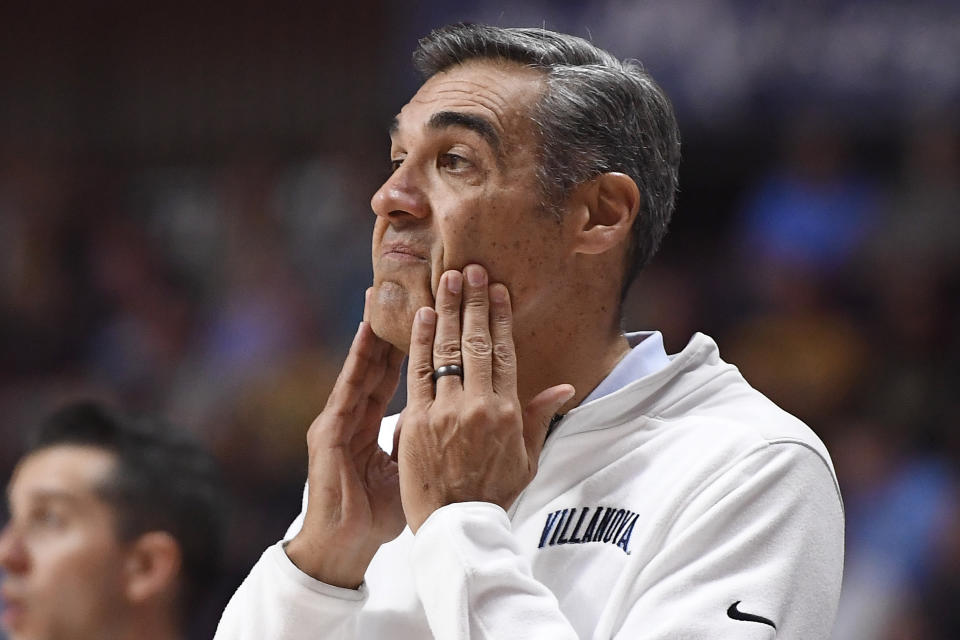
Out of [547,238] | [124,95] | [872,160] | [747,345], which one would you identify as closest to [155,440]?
[547,238]

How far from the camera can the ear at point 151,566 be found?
140 inches

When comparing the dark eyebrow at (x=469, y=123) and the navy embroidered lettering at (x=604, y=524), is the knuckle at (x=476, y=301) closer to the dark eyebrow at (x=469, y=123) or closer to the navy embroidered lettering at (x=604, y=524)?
the dark eyebrow at (x=469, y=123)

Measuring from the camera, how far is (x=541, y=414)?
2.64m

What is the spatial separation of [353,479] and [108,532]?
1018mm

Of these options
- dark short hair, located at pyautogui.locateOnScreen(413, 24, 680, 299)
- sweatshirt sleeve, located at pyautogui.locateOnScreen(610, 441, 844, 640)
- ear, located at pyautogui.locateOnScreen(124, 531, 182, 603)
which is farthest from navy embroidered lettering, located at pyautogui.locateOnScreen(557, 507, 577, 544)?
ear, located at pyautogui.locateOnScreen(124, 531, 182, 603)

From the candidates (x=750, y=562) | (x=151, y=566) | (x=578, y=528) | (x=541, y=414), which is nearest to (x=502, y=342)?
(x=541, y=414)

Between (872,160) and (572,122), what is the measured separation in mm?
4273

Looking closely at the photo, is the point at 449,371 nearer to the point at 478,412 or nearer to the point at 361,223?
the point at 478,412

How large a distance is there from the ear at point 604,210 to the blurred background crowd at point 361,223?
2.00 m

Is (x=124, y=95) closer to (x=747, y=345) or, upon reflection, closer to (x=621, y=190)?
(x=747, y=345)

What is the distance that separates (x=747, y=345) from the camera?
666 centimetres

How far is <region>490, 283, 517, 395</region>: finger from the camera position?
2.59 m

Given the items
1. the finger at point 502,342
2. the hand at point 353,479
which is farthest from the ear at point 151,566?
the finger at point 502,342

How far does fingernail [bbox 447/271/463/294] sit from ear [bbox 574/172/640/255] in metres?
0.31
